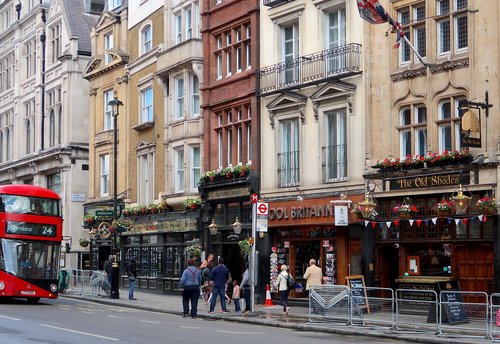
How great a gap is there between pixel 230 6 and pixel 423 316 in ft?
59.3

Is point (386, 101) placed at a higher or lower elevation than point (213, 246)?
higher

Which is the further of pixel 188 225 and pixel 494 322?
pixel 188 225

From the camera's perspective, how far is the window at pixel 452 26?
1045 inches

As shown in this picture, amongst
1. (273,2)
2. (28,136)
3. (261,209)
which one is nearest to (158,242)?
(273,2)

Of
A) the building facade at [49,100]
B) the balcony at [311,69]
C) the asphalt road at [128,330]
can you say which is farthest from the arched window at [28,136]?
the asphalt road at [128,330]

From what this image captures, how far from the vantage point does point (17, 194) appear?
32.3m

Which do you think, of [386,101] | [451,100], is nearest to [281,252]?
[386,101]

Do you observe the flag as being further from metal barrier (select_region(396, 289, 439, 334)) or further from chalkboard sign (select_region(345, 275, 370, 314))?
metal barrier (select_region(396, 289, 439, 334))

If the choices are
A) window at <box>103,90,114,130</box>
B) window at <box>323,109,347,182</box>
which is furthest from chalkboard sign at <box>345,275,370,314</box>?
window at <box>103,90,114,130</box>

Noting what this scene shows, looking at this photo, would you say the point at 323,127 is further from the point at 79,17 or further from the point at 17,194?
the point at 79,17

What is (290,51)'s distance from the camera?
33969 mm

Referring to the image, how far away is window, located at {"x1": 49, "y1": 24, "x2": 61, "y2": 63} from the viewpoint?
185ft

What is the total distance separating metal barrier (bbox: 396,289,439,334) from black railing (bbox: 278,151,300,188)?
1031 centimetres

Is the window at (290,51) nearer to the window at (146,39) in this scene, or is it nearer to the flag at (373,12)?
the flag at (373,12)
